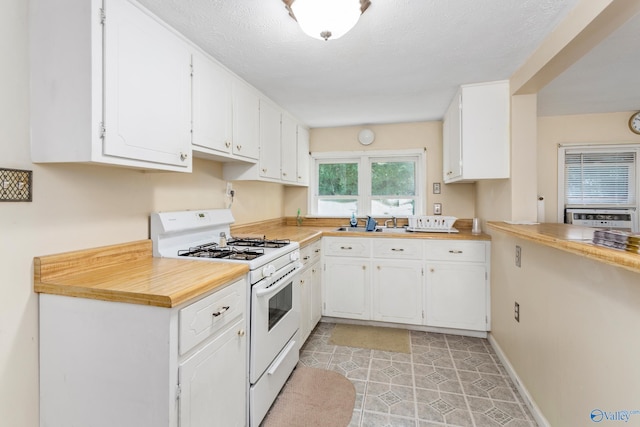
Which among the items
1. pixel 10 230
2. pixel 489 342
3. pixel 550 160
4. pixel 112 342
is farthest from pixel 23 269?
pixel 550 160

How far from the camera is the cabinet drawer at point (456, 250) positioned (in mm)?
2697

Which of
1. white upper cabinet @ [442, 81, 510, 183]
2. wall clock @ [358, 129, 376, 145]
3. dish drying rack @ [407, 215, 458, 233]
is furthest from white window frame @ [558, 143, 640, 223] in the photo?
wall clock @ [358, 129, 376, 145]

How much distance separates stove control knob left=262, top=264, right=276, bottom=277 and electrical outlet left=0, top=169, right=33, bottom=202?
41.7 inches

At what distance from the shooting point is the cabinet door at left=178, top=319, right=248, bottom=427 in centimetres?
113

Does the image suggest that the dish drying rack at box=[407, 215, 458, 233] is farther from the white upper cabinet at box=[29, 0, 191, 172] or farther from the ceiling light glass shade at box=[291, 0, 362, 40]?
the white upper cabinet at box=[29, 0, 191, 172]

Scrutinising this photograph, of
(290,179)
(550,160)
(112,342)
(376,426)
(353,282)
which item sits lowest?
(376,426)

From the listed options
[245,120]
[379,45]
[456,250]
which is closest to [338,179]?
[456,250]

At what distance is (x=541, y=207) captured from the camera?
2961mm

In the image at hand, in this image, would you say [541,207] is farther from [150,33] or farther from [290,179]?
[150,33]

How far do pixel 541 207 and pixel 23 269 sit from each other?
383 cm

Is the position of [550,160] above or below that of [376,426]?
above

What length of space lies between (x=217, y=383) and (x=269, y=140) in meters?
1.96

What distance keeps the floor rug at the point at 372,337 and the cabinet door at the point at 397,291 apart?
0.39 feet

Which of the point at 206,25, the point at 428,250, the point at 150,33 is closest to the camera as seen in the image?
the point at 150,33
